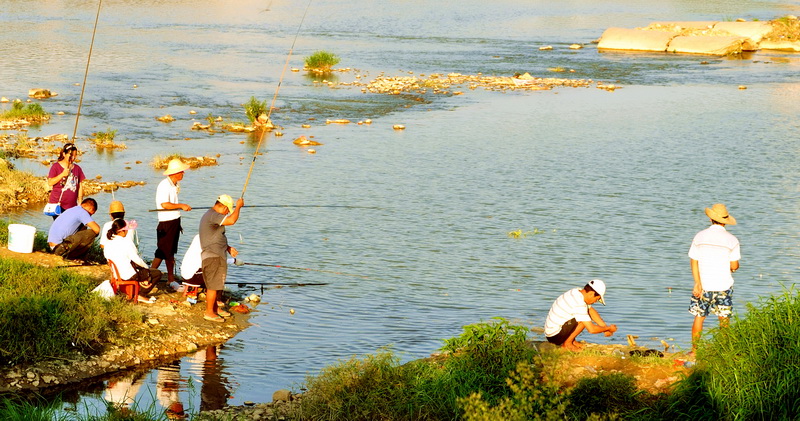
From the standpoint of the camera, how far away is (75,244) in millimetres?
11703

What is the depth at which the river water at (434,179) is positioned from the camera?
11453 millimetres

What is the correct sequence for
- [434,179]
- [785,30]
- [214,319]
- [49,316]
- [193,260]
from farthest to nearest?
[785,30] < [434,179] < [193,260] < [214,319] < [49,316]

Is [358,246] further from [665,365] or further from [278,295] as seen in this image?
[665,365]

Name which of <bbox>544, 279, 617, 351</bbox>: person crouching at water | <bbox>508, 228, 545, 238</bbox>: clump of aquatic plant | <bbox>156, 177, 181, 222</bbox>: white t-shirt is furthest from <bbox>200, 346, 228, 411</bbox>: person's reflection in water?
<bbox>508, 228, 545, 238</bbox>: clump of aquatic plant

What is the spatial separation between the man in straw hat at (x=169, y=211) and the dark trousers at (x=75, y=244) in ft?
2.77

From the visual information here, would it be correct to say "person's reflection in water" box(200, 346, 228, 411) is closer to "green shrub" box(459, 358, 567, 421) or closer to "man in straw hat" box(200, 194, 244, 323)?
"man in straw hat" box(200, 194, 244, 323)

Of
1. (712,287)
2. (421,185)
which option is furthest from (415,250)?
(712,287)

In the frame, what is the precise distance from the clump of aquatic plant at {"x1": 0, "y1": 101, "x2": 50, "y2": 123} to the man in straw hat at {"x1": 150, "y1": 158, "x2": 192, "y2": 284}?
14.1 metres

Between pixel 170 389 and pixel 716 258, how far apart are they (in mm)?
4898

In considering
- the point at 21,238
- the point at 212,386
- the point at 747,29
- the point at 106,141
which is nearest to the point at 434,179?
the point at 106,141

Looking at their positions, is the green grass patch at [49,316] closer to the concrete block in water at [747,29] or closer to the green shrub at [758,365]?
the green shrub at [758,365]

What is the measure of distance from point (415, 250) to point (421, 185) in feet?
14.5

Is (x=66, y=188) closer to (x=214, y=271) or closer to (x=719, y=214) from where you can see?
(x=214, y=271)

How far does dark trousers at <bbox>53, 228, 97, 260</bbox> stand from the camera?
38.4 ft
